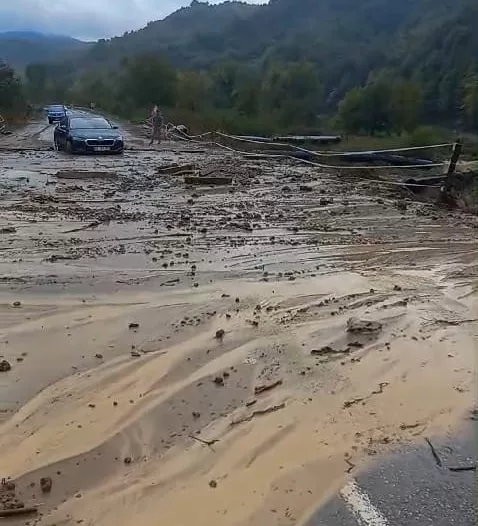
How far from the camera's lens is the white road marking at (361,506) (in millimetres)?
3624

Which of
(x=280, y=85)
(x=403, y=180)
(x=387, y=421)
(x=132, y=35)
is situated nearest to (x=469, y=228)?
(x=403, y=180)

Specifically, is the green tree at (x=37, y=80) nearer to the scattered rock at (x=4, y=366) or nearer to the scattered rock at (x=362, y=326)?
the scattered rock at (x=362, y=326)

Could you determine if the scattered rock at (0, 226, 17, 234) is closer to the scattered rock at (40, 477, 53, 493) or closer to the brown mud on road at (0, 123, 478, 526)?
the brown mud on road at (0, 123, 478, 526)

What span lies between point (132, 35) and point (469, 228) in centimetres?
19699

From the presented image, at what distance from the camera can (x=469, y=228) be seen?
11742mm

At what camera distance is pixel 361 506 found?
12.4ft

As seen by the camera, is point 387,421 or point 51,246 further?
point 51,246

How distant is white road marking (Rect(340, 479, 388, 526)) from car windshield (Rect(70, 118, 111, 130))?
69.3 feet

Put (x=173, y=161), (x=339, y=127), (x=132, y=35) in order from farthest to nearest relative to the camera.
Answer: (x=132, y=35) < (x=339, y=127) < (x=173, y=161)

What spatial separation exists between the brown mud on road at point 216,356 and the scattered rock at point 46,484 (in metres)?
0.02

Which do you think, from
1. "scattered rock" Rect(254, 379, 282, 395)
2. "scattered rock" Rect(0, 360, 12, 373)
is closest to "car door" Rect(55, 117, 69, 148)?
"scattered rock" Rect(0, 360, 12, 373)

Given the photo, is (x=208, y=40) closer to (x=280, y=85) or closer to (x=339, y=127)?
(x=280, y=85)

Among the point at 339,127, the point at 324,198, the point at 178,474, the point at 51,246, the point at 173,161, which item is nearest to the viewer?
the point at 178,474

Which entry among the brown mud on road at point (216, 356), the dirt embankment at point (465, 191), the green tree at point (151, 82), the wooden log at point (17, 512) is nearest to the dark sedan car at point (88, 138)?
the brown mud on road at point (216, 356)
